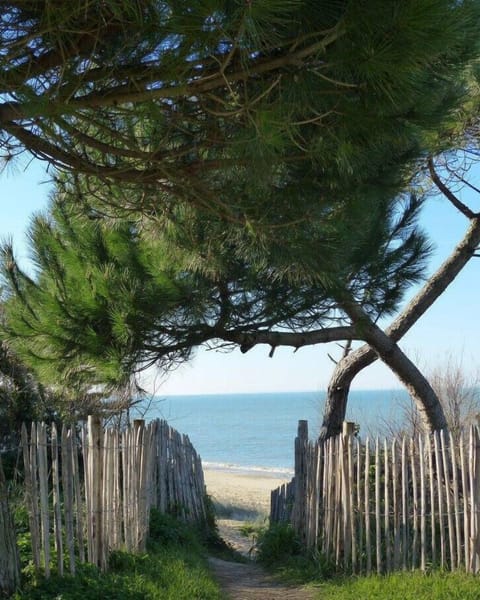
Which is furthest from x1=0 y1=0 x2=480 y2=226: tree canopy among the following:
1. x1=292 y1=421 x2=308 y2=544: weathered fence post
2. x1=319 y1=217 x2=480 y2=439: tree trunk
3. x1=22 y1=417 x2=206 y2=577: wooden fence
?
x1=319 y1=217 x2=480 y2=439: tree trunk

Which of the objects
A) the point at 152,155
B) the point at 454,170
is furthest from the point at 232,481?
the point at 152,155

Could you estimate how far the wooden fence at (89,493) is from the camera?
219 inches

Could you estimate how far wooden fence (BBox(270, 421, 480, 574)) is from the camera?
23.0 ft

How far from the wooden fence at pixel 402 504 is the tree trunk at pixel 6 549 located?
11.2 feet

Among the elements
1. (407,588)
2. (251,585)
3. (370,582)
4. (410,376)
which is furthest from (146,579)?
(410,376)

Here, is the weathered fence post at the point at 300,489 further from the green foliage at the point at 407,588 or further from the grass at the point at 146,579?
the green foliage at the point at 407,588

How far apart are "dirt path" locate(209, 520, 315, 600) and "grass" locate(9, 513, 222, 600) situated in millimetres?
245

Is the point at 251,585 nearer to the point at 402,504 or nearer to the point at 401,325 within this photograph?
the point at 402,504

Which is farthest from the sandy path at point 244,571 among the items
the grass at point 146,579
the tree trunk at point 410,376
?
the tree trunk at point 410,376

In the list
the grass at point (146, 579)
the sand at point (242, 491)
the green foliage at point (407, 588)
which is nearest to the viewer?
the grass at point (146, 579)

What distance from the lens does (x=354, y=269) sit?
324 inches

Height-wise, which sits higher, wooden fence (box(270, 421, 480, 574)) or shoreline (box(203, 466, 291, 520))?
wooden fence (box(270, 421, 480, 574))

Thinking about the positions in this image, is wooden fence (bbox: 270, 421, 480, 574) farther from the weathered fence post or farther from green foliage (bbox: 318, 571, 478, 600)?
the weathered fence post

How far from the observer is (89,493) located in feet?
20.7
